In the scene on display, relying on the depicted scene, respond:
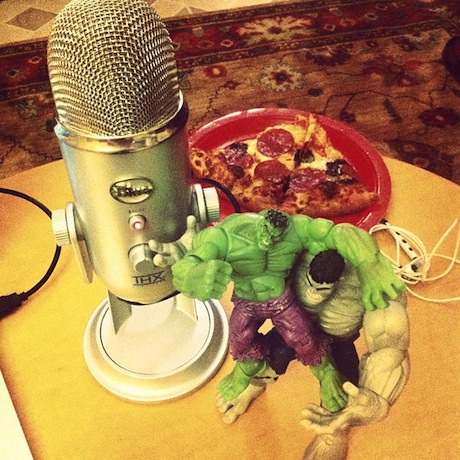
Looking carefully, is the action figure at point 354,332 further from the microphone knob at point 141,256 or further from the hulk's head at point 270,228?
the microphone knob at point 141,256

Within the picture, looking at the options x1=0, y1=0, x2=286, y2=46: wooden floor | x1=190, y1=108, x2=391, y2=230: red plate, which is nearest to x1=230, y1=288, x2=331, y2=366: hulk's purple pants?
x1=190, y1=108, x2=391, y2=230: red plate

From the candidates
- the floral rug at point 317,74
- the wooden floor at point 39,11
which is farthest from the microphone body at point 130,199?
the wooden floor at point 39,11

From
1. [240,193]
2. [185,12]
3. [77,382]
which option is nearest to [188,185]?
[77,382]

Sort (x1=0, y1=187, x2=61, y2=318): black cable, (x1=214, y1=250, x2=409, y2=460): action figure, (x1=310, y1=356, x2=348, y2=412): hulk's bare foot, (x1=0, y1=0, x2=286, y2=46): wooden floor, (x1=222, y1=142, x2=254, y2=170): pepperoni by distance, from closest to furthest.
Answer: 1. (x1=214, y1=250, x2=409, y2=460): action figure
2. (x1=310, y1=356, x2=348, y2=412): hulk's bare foot
3. (x1=0, y1=187, x2=61, y2=318): black cable
4. (x1=222, y1=142, x2=254, y2=170): pepperoni
5. (x1=0, y1=0, x2=286, y2=46): wooden floor

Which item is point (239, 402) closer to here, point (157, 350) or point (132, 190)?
point (157, 350)

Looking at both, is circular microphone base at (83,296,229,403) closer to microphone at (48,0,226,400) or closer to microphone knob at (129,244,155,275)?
microphone at (48,0,226,400)

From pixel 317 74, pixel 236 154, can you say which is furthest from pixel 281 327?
pixel 317 74

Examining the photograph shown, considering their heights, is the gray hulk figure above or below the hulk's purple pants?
above
